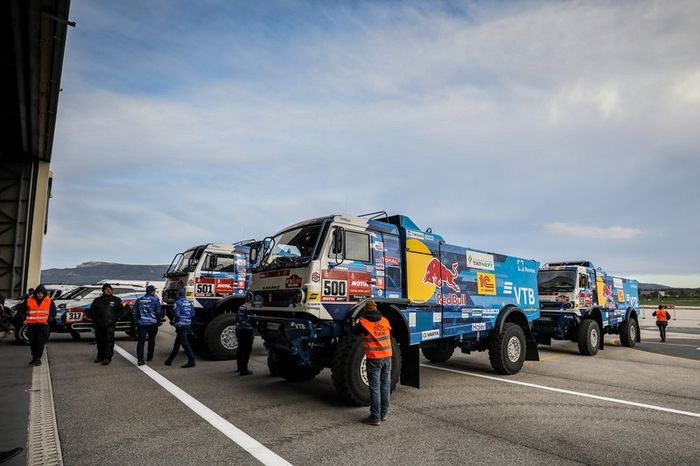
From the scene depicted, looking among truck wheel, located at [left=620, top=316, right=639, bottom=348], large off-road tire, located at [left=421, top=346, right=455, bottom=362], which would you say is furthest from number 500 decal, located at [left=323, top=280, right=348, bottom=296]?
truck wheel, located at [left=620, top=316, right=639, bottom=348]

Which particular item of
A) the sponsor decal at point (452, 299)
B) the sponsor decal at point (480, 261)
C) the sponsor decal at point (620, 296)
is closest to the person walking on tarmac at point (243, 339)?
the sponsor decal at point (452, 299)

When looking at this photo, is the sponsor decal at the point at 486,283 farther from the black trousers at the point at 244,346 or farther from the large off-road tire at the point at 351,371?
the black trousers at the point at 244,346

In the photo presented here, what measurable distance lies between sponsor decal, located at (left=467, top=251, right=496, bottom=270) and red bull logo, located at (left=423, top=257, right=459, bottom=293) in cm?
59

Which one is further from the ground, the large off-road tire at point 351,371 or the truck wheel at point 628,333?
the large off-road tire at point 351,371

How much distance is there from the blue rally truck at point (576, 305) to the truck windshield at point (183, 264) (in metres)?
9.86

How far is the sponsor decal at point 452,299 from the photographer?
27.1 feet

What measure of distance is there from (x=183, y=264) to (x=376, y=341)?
25.7ft

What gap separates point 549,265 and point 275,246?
401 inches

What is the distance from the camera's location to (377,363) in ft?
18.0

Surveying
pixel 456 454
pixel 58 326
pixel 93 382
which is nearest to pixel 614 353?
pixel 456 454

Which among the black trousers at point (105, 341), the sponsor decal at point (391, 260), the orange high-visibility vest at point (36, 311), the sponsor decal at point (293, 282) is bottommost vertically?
the black trousers at point (105, 341)

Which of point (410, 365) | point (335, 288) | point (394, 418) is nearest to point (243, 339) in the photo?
point (335, 288)

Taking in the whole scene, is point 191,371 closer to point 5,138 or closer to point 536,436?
point 536,436

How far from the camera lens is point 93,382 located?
→ 7668 mm
